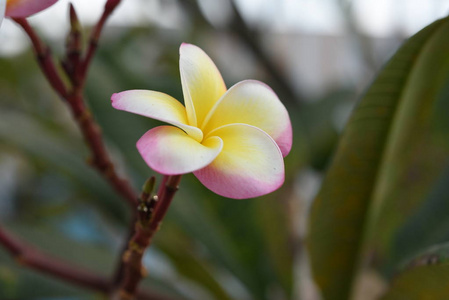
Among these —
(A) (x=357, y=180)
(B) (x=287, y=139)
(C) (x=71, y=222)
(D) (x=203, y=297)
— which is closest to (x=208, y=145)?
(B) (x=287, y=139)

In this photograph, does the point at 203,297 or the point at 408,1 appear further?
the point at 408,1

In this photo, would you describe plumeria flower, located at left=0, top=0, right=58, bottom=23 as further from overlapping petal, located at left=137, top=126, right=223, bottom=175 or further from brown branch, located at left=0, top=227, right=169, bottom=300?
brown branch, located at left=0, top=227, right=169, bottom=300

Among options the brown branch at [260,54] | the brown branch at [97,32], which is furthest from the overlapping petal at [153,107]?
the brown branch at [260,54]

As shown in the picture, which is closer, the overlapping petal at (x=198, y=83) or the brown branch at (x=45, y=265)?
the overlapping petal at (x=198, y=83)

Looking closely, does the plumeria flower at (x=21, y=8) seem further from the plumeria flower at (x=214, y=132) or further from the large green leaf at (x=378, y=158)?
the large green leaf at (x=378, y=158)

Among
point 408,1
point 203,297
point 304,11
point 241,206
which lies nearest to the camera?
point 241,206

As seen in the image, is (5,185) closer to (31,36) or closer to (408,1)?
(408,1)

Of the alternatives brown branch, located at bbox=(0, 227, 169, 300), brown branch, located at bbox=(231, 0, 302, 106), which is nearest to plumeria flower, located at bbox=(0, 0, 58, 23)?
brown branch, located at bbox=(0, 227, 169, 300)
